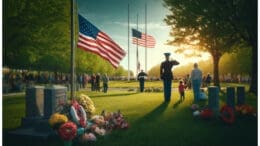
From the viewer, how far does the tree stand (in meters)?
17.6

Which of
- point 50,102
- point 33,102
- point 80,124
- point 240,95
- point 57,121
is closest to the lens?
point 57,121

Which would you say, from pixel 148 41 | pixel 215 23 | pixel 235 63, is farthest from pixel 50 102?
pixel 235 63

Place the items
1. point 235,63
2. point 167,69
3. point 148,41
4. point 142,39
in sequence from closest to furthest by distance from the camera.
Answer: point 167,69, point 148,41, point 142,39, point 235,63

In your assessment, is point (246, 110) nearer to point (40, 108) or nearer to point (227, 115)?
point (227, 115)

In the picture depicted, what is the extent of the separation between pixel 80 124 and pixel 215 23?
11.9 meters

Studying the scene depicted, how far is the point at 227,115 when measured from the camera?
9734mm

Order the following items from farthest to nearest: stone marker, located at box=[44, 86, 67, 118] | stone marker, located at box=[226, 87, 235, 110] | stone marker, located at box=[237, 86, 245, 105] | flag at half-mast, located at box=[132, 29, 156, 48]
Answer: flag at half-mast, located at box=[132, 29, 156, 48] < stone marker, located at box=[237, 86, 245, 105] < stone marker, located at box=[226, 87, 235, 110] < stone marker, located at box=[44, 86, 67, 118]

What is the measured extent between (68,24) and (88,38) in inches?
491

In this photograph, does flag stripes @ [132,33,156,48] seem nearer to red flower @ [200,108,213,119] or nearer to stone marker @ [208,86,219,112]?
stone marker @ [208,86,219,112]

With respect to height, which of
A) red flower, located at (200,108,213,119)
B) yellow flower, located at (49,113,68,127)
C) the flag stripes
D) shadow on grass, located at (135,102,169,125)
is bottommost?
shadow on grass, located at (135,102,169,125)

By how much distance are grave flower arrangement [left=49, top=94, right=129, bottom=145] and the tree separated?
27.8 feet

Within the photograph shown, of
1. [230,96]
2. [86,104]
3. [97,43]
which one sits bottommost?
[86,104]

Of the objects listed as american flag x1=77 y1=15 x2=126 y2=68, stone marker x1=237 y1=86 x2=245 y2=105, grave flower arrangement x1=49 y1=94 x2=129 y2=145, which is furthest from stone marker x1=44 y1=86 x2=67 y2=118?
stone marker x1=237 y1=86 x2=245 y2=105

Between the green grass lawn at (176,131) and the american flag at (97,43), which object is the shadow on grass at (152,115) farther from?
the american flag at (97,43)
